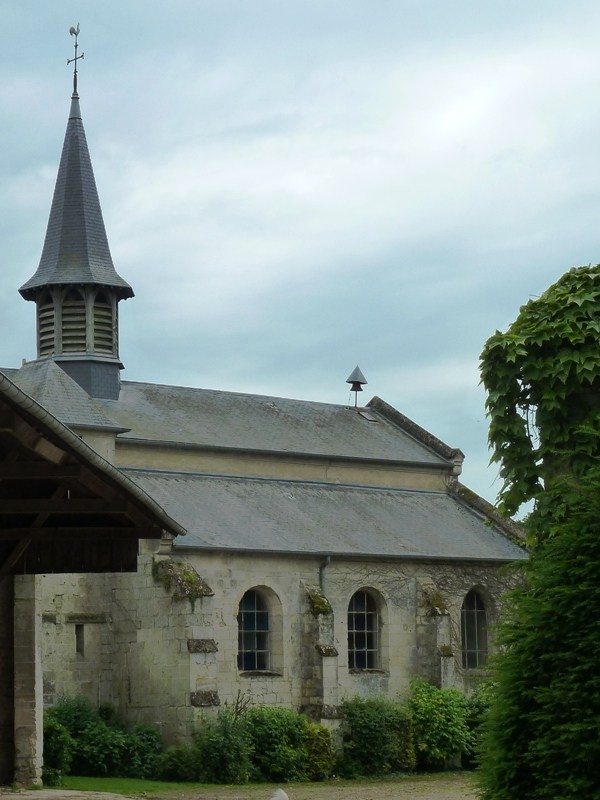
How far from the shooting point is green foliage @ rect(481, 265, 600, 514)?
1794cm

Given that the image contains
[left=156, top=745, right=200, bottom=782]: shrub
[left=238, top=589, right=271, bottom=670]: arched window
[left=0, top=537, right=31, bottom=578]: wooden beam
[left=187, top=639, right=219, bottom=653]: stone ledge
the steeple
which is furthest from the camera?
the steeple

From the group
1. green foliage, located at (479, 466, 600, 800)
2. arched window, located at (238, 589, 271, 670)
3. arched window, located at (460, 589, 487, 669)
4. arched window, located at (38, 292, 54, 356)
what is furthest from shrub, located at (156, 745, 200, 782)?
green foliage, located at (479, 466, 600, 800)

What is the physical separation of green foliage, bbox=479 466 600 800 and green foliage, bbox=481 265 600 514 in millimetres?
5141

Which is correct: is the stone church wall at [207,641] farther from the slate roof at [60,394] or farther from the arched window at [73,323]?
the arched window at [73,323]

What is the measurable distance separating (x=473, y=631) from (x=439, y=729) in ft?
12.7

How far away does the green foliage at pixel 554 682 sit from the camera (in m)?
11.8

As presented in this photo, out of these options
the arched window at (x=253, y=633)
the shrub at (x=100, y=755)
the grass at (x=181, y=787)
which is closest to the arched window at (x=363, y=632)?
the arched window at (x=253, y=633)

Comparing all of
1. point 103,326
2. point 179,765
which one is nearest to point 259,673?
point 179,765

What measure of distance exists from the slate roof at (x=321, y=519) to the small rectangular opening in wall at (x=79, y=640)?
298cm

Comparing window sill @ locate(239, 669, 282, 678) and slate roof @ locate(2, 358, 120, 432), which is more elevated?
slate roof @ locate(2, 358, 120, 432)

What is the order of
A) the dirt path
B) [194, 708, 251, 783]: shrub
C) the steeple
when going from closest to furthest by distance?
1. the dirt path
2. [194, 708, 251, 783]: shrub
3. the steeple

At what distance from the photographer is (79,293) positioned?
116ft

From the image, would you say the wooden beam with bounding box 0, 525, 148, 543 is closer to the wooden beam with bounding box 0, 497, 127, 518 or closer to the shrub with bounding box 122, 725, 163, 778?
the wooden beam with bounding box 0, 497, 127, 518

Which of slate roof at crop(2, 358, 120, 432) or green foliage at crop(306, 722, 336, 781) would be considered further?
slate roof at crop(2, 358, 120, 432)
